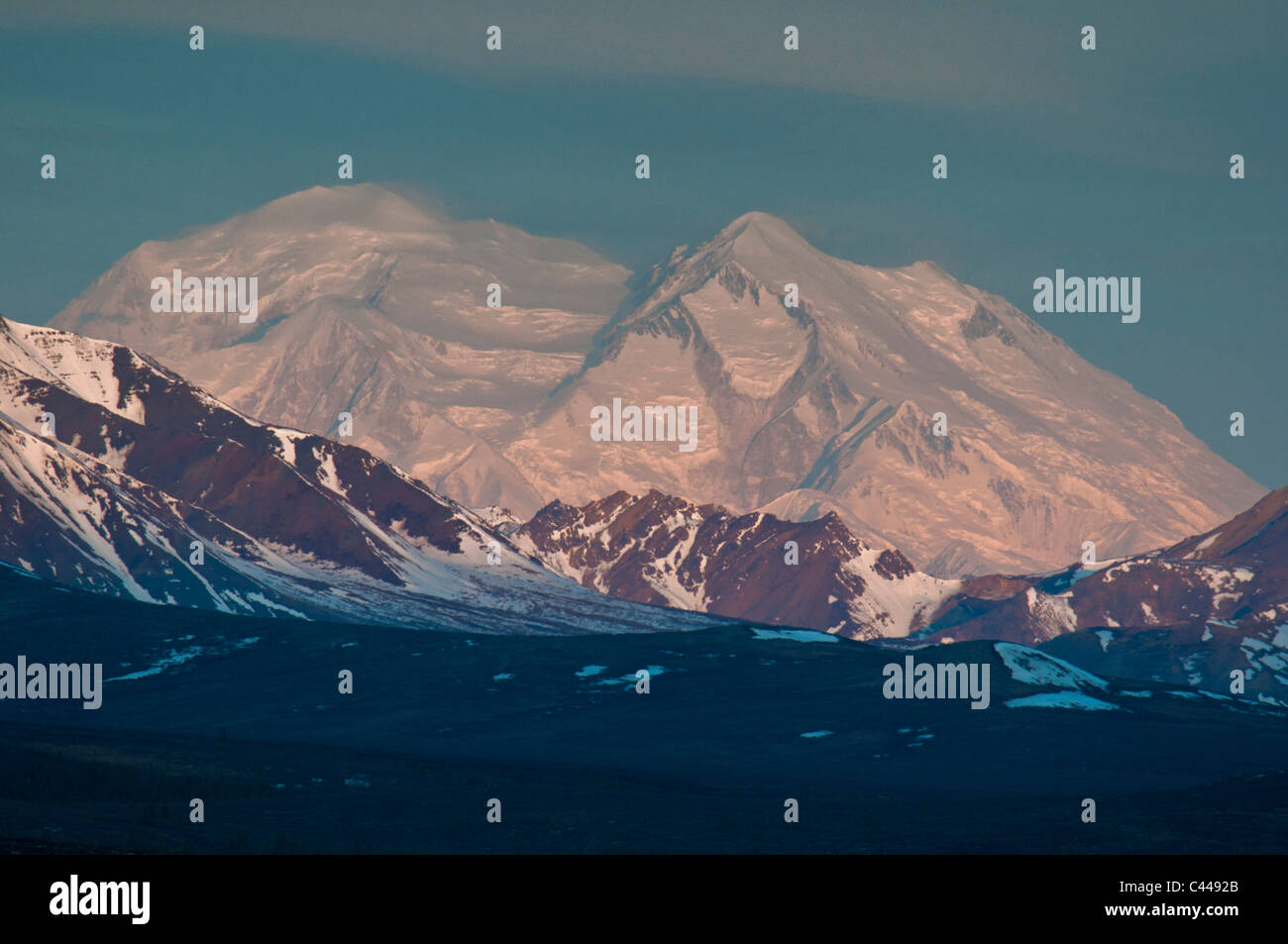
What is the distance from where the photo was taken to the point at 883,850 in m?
192
